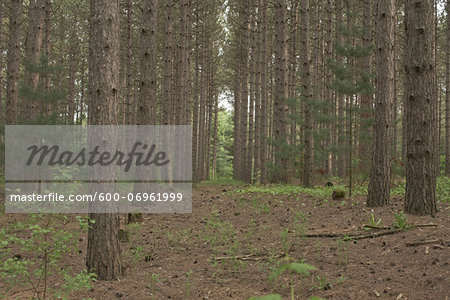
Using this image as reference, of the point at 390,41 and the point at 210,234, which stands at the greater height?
the point at 390,41

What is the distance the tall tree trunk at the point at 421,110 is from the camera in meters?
6.55

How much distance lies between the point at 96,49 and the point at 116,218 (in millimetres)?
2362

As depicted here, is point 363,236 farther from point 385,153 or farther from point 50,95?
point 50,95

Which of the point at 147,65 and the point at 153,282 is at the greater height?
the point at 147,65

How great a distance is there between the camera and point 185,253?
21.1ft

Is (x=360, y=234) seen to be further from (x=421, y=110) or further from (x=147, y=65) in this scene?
(x=147, y=65)

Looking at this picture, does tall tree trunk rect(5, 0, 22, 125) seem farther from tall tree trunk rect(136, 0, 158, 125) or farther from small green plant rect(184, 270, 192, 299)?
small green plant rect(184, 270, 192, 299)

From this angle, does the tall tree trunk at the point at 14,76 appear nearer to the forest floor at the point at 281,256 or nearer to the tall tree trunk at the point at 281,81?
the forest floor at the point at 281,256

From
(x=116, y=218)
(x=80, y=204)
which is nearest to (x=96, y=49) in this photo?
(x=116, y=218)

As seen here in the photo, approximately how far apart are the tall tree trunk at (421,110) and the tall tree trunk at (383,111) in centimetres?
135

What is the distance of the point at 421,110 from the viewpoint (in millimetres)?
6586

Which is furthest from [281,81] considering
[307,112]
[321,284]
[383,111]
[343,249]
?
[321,284]

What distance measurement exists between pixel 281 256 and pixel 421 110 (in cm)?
382

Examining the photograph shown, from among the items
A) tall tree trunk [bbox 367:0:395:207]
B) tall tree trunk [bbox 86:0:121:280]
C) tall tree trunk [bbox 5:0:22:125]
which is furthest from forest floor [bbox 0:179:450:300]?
tall tree trunk [bbox 5:0:22:125]
